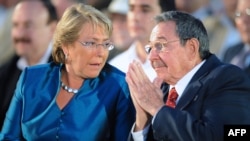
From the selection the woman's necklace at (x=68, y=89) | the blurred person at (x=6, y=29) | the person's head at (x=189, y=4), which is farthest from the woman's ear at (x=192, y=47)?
the blurred person at (x=6, y=29)

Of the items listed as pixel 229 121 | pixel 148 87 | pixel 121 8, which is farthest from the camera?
pixel 121 8

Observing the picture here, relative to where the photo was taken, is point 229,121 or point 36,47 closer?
point 229,121

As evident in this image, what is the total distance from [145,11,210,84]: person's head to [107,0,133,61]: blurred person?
1.37m

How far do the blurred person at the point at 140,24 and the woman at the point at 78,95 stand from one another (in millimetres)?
1140

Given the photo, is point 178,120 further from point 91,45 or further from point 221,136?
point 91,45

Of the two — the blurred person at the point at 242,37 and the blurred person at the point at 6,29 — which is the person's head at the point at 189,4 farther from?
the blurred person at the point at 6,29

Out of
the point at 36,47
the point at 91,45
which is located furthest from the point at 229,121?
the point at 36,47

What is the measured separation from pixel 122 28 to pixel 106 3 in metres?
0.22

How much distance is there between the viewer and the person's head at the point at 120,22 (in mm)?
4208

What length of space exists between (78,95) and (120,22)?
1505 millimetres

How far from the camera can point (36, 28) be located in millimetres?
4438

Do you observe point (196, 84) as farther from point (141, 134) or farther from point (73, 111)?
point (73, 111)

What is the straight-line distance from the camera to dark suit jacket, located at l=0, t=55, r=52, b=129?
429 cm

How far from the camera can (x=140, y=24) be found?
4074 millimetres
